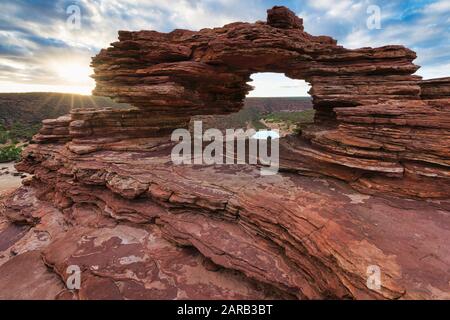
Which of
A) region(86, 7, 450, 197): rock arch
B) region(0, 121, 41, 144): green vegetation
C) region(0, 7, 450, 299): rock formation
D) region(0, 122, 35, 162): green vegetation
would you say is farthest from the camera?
region(0, 121, 41, 144): green vegetation

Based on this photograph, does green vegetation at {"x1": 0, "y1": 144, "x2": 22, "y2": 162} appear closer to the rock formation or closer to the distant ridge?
the distant ridge

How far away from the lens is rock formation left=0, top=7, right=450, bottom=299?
26.2ft

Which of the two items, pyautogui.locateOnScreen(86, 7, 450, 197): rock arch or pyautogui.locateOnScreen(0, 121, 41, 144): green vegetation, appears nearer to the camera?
pyautogui.locateOnScreen(86, 7, 450, 197): rock arch

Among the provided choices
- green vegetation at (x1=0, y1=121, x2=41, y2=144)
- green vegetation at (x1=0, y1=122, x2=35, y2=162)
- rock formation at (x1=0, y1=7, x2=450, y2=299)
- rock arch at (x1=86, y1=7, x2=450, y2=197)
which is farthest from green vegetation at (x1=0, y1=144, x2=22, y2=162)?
rock arch at (x1=86, y1=7, x2=450, y2=197)

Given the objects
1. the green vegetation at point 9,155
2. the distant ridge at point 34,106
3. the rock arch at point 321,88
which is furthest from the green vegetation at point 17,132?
the rock arch at point 321,88

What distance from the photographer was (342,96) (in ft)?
41.7

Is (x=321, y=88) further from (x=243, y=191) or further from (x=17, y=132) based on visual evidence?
(x=17, y=132)

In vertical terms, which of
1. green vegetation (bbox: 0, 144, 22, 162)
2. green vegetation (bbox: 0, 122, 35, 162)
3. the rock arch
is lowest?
green vegetation (bbox: 0, 144, 22, 162)

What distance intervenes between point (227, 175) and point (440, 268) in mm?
8099

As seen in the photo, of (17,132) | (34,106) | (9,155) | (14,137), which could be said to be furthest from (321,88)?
(34,106)

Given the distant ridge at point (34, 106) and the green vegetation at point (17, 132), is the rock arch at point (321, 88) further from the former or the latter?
the green vegetation at point (17, 132)

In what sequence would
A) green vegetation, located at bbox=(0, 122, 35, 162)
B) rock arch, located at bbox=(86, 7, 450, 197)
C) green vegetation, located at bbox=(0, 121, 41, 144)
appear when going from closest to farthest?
rock arch, located at bbox=(86, 7, 450, 197)
green vegetation, located at bbox=(0, 122, 35, 162)
green vegetation, located at bbox=(0, 121, 41, 144)

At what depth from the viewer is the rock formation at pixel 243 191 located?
7.98 metres

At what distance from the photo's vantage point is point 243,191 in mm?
10586
